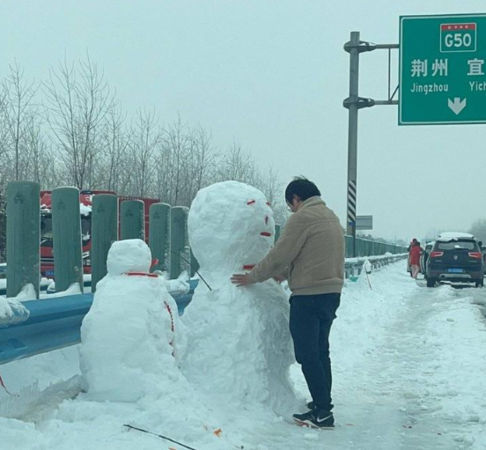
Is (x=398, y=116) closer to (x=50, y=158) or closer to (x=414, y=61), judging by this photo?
(x=414, y=61)

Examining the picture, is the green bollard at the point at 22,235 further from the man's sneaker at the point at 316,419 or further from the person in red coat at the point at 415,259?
the person in red coat at the point at 415,259

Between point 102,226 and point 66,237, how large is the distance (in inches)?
20.8

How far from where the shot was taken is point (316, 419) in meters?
5.23

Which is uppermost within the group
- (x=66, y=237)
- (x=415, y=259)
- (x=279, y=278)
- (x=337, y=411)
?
(x=66, y=237)

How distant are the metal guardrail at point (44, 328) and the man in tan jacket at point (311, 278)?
52.7 inches

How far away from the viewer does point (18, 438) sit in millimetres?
A: 3553

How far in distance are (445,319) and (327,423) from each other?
23.8 feet

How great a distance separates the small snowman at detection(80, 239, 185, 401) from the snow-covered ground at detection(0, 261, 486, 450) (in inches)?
4.6

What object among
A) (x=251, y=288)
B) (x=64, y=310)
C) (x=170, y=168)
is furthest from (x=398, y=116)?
(x=170, y=168)

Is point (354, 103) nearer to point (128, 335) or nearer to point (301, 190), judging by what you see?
point (301, 190)

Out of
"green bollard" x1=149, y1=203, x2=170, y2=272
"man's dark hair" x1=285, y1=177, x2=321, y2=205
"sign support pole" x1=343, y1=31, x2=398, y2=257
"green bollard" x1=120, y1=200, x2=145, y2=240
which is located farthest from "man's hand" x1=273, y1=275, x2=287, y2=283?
"sign support pole" x1=343, y1=31, x2=398, y2=257

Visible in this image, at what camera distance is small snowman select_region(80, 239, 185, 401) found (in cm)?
427

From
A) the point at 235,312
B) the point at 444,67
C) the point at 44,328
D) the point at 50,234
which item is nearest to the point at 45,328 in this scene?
the point at 44,328

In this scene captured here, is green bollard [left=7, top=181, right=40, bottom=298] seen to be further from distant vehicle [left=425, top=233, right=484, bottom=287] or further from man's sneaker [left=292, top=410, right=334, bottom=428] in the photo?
distant vehicle [left=425, top=233, right=484, bottom=287]
